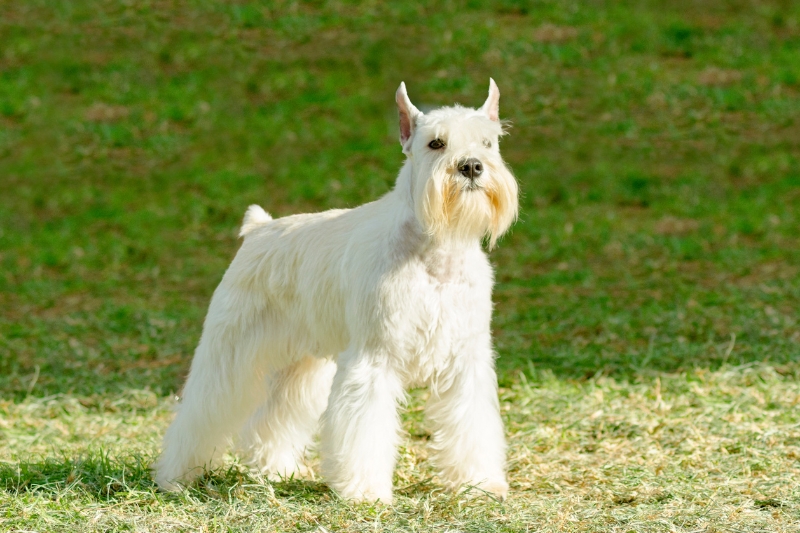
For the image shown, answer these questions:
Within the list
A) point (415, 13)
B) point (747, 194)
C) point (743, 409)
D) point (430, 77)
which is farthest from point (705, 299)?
point (415, 13)

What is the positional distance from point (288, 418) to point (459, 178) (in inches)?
81.5

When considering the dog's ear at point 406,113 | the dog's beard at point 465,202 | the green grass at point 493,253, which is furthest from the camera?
the green grass at point 493,253

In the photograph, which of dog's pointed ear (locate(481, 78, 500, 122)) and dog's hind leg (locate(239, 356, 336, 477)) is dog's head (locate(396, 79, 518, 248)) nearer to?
dog's pointed ear (locate(481, 78, 500, 122))

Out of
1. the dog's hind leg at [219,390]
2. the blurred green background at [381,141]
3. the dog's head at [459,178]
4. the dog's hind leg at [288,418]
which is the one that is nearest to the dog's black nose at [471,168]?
the dog's head at [459,178]

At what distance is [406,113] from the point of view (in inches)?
194

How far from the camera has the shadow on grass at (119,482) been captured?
5.09m

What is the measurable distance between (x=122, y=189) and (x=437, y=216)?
9.68 m

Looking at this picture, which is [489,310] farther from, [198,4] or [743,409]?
[198,4]

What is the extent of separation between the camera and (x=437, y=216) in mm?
4609

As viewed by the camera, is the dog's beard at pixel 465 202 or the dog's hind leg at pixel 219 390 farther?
the dog's hind leg at pixel 219 390

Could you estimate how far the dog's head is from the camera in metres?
4.60

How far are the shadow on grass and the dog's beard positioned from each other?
1592mm

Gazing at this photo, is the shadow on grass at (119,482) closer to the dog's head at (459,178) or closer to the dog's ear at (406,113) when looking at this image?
the dog's head at (459,178)

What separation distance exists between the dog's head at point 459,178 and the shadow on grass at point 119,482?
5.33 ft
